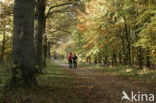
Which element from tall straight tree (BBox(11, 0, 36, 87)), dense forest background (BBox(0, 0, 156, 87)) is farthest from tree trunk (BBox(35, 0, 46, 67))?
tall straight tree (BBox(11, 0, 36, 87))

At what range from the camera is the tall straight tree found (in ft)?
17.0

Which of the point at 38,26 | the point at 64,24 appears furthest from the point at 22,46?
the point at 64,24

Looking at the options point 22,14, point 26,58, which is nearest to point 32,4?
point 22,14

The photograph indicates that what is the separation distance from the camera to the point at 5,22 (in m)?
11.5

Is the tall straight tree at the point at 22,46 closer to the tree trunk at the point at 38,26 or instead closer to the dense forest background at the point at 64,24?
the dense forest background at the point at 64,24

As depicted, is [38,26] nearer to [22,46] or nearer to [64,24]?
[64,24]

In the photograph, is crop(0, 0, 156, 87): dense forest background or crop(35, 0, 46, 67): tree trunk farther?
crop(35, 0, 46, 67): tree trunk

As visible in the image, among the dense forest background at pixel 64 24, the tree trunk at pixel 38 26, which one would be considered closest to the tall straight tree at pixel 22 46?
the dense forest background at pixel 64 24

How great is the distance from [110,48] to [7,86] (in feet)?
46.9

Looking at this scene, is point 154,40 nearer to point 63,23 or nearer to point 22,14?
point 63,23

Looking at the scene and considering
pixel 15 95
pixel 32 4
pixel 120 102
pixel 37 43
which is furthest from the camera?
pixel 37 43

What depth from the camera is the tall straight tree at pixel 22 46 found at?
5172mm

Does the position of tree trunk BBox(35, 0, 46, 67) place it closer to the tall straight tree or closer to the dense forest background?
the dense forest background

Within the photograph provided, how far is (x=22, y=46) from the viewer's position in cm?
521
